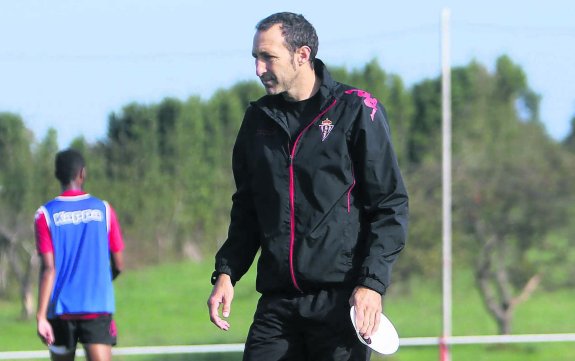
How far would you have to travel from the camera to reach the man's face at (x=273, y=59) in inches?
119

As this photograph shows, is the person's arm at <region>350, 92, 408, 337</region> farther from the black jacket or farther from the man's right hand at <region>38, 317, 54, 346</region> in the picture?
the man's right hand at <region>38, 317, 54, 346</region>

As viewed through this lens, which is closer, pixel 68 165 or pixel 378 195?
pixel 378 195

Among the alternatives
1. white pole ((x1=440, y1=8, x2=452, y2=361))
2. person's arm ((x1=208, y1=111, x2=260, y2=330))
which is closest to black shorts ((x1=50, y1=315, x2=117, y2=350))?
person's arm ((x1=208, y1=111, x2=260, y2=330))

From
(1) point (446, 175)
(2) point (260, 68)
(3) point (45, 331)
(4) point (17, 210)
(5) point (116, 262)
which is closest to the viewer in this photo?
(2) point (260, 68)

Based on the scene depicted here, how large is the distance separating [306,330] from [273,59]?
68 cm

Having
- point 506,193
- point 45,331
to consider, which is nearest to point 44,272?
point 45,331

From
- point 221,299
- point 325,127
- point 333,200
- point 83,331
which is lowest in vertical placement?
point 83,331

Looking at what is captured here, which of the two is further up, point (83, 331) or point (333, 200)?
point (333, 200)

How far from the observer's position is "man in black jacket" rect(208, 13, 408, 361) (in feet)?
9.86

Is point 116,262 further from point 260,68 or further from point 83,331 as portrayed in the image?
point 260,68

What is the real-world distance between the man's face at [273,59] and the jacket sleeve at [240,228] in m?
0.18

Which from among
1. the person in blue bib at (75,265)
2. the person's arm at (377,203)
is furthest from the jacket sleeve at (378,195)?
the person in blue bib at (75,265)

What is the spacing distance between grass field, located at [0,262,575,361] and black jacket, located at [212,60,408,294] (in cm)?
634

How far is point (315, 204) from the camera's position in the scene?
3006mm
